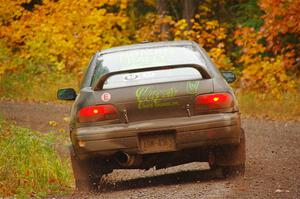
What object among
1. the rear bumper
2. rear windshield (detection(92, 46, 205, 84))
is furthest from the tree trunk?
the rear bumper

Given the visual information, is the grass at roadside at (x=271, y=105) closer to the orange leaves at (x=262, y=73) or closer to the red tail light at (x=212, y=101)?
the orange leaves at (x=262, y=73)

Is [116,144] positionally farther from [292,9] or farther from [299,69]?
[299,69]

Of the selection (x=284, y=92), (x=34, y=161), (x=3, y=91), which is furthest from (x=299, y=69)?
(x=34, y=161)

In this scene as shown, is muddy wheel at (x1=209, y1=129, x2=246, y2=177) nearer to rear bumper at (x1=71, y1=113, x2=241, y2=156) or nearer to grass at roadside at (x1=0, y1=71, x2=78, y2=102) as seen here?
rear bumper at (x1=71, y1=113, x2=241, y2=156)

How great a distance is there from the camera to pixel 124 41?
25094 mm

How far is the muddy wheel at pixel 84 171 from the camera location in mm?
8930

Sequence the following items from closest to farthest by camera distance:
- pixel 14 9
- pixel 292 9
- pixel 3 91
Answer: pixel 292 9 < pixel 14 9 < pixel 3 91

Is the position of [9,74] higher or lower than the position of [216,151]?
lower

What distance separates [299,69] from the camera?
21.7 m

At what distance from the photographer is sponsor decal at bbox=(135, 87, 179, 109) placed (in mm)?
8422

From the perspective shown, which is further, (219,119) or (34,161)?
(34,161)

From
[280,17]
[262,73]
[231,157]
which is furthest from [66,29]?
[231,157]

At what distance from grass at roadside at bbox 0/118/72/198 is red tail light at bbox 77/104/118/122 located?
0.93 meters

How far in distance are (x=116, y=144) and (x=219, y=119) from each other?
3.47 ft
